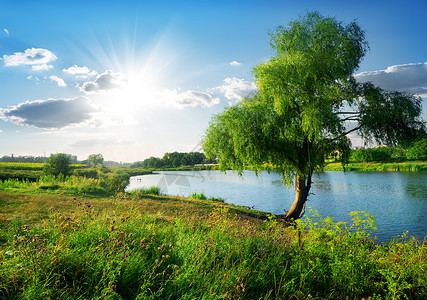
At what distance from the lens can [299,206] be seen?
14.9 metres

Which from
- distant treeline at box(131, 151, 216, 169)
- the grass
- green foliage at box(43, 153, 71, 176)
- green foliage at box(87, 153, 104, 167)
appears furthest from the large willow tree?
green foliage at box(87, 153, 104, 167)

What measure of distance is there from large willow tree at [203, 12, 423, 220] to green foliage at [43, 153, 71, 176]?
68.6ft

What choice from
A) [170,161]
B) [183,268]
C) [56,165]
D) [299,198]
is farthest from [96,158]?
[183,268]

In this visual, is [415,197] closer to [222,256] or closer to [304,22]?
[304,22]

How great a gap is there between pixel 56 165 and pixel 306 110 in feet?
87.8

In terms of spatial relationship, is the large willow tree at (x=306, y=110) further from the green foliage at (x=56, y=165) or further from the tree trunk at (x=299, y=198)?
the green foliage at (x=56, y=165)

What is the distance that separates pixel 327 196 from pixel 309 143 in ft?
39.9

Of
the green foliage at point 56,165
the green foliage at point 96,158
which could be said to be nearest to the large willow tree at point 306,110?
the green foliage at point 56,165

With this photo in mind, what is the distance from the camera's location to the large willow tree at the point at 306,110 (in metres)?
13.1

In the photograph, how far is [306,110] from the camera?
12672 mm

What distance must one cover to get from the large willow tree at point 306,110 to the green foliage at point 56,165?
20.9 metres

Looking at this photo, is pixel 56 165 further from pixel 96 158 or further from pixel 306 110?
pixel 96 158

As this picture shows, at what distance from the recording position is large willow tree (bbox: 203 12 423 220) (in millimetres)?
13109

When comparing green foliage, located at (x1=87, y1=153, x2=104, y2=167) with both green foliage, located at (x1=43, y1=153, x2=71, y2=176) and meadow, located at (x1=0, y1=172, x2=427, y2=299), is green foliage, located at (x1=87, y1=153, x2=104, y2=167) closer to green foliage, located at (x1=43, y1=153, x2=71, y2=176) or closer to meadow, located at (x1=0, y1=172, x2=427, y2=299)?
green foliage, located at (x1=43, y1=153, x2=71, y2=176)
